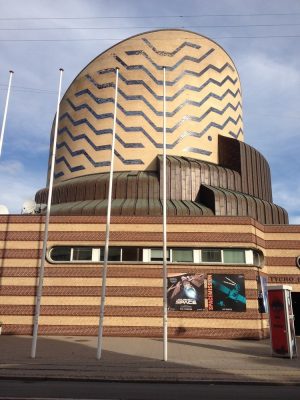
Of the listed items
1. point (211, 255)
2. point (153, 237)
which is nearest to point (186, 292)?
point (211, 255)

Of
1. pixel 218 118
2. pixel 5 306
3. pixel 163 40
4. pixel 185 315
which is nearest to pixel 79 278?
pixel 5 306

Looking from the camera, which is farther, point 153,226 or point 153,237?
point 153,226

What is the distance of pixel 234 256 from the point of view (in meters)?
24.1

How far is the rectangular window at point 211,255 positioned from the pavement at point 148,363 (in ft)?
20.2

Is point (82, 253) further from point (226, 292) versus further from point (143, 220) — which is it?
point (226, 292)

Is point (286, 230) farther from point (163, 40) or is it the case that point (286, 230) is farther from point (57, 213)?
point (163, 40)

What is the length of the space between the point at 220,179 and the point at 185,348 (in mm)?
16598

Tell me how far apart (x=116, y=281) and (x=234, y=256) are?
7843mm

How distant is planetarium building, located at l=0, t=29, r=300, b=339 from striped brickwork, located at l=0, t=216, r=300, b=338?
65 mm

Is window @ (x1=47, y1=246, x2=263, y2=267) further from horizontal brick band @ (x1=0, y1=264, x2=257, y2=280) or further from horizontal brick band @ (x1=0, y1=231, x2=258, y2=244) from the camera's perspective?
horizontal brick band @ (x1=0, y1=231, x2=258, y2=244)

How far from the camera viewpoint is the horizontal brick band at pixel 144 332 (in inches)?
886

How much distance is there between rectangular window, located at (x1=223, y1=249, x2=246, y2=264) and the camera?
24.0m

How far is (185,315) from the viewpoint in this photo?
22859 millimetres

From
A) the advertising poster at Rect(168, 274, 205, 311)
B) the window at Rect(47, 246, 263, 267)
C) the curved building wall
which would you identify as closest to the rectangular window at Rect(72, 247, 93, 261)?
the window at Rect(47, 246, 263, 267)
